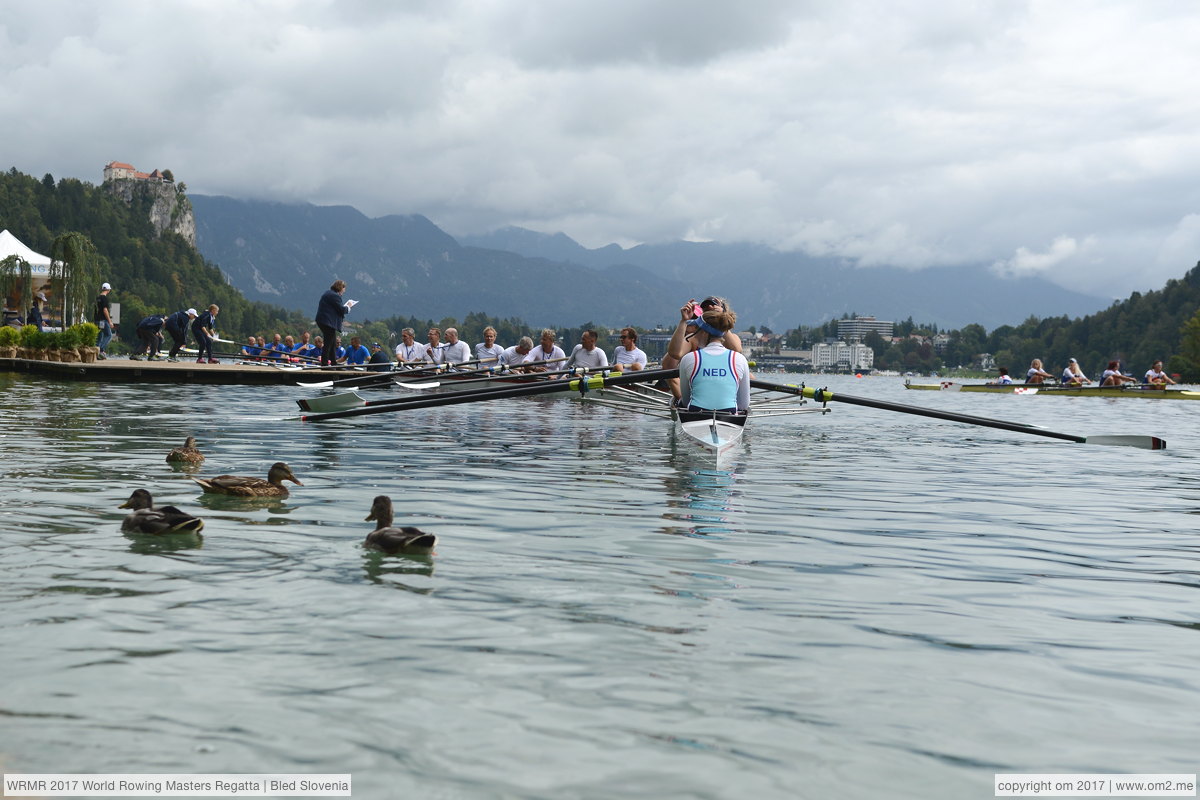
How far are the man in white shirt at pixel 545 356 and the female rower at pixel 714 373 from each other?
11.2 meters

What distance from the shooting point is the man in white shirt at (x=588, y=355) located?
2392cm

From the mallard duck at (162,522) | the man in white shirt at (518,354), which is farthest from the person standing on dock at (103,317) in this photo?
the mallard duck at (162,522)

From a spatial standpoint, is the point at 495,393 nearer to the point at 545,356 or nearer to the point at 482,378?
the point at 482,378

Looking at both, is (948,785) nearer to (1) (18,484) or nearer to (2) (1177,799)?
(2) (1177,799)

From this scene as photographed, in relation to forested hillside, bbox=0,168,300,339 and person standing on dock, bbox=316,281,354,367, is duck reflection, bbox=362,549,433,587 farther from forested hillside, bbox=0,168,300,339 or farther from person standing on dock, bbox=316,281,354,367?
forested hillside, bbox=0,168,300,339

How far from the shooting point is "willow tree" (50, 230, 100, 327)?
45250 mm

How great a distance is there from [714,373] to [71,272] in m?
40.0

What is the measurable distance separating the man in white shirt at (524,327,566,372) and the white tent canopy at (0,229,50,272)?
30.0 metres

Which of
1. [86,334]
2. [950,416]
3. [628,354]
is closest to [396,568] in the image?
[950,416]

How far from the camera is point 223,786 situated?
147 inches

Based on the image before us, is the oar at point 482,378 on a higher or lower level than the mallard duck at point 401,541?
higher

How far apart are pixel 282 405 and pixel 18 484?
13.5m

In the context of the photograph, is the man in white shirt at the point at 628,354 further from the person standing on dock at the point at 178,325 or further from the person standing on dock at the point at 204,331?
the person standing on dock at the point at 178,325

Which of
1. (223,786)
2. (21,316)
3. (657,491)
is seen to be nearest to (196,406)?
(657,491)
